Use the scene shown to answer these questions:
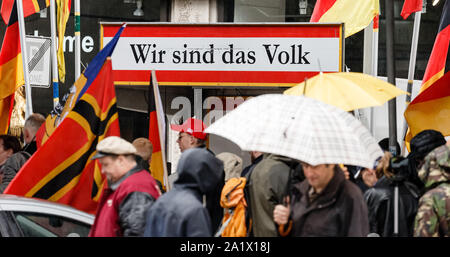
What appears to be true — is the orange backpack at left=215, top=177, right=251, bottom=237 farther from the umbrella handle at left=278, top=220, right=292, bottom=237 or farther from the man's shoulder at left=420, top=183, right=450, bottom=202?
the man's shoulder at left=420, top=183, right=450, bottom=202

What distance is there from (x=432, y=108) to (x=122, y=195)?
442 cm

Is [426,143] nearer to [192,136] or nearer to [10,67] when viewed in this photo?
[192,136]

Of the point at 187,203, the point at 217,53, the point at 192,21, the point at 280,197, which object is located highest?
the point at 192,21

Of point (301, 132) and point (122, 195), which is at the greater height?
point (301, 132)

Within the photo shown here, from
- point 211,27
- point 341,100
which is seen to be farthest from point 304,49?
point 341,100

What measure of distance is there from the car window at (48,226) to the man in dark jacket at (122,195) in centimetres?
24

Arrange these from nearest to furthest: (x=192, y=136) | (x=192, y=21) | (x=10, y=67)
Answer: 1. (x=192, y=136)
2. (x=10, y=67)
3. (x=192, y=21)

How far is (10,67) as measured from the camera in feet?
36.6

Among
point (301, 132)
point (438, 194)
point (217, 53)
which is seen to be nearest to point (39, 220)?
point (301, 132)

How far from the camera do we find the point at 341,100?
672 cm

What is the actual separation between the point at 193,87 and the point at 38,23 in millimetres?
4258

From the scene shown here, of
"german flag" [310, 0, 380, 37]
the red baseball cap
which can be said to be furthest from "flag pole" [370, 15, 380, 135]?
the red baseball cap

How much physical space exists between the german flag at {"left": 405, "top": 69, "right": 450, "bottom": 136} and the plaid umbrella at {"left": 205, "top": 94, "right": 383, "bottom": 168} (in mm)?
3503
